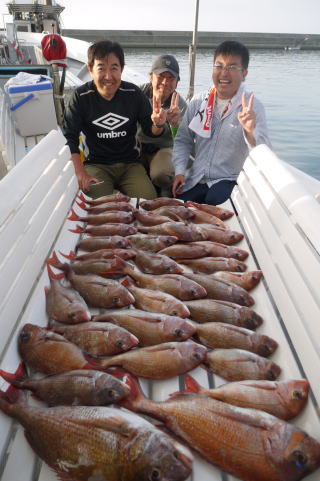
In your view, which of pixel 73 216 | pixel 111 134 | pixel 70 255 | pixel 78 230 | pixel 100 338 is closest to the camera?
pixel 100 338

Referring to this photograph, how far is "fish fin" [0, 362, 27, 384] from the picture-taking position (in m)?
1.60

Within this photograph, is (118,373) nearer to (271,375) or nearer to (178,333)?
(178,333)

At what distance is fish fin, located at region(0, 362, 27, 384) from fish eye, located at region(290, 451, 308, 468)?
1.15 m

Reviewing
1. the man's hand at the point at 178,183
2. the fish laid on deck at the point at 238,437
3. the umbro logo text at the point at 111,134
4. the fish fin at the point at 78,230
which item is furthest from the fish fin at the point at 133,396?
the umbro logo text at the point at 111,134

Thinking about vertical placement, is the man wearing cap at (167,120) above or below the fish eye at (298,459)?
above

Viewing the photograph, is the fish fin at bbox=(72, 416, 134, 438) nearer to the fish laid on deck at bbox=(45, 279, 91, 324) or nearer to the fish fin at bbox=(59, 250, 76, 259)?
the fish laid on deck at bbox=(45, 279, 91, 324)

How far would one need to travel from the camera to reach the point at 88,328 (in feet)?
6.08

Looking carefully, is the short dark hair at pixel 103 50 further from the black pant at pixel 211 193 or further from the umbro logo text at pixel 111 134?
the black pant at pixel 211 193

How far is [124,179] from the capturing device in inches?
163

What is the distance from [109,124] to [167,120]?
70 cm

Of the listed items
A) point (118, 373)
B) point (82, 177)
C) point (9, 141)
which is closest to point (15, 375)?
point (118, 373)

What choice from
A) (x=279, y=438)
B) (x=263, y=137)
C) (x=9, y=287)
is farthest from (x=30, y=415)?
(x=263, y=137)

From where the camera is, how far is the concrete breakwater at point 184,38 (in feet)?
161

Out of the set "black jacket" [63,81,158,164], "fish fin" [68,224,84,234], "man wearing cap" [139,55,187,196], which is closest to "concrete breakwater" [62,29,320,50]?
"man wearing cap" [139,55,187,196]
